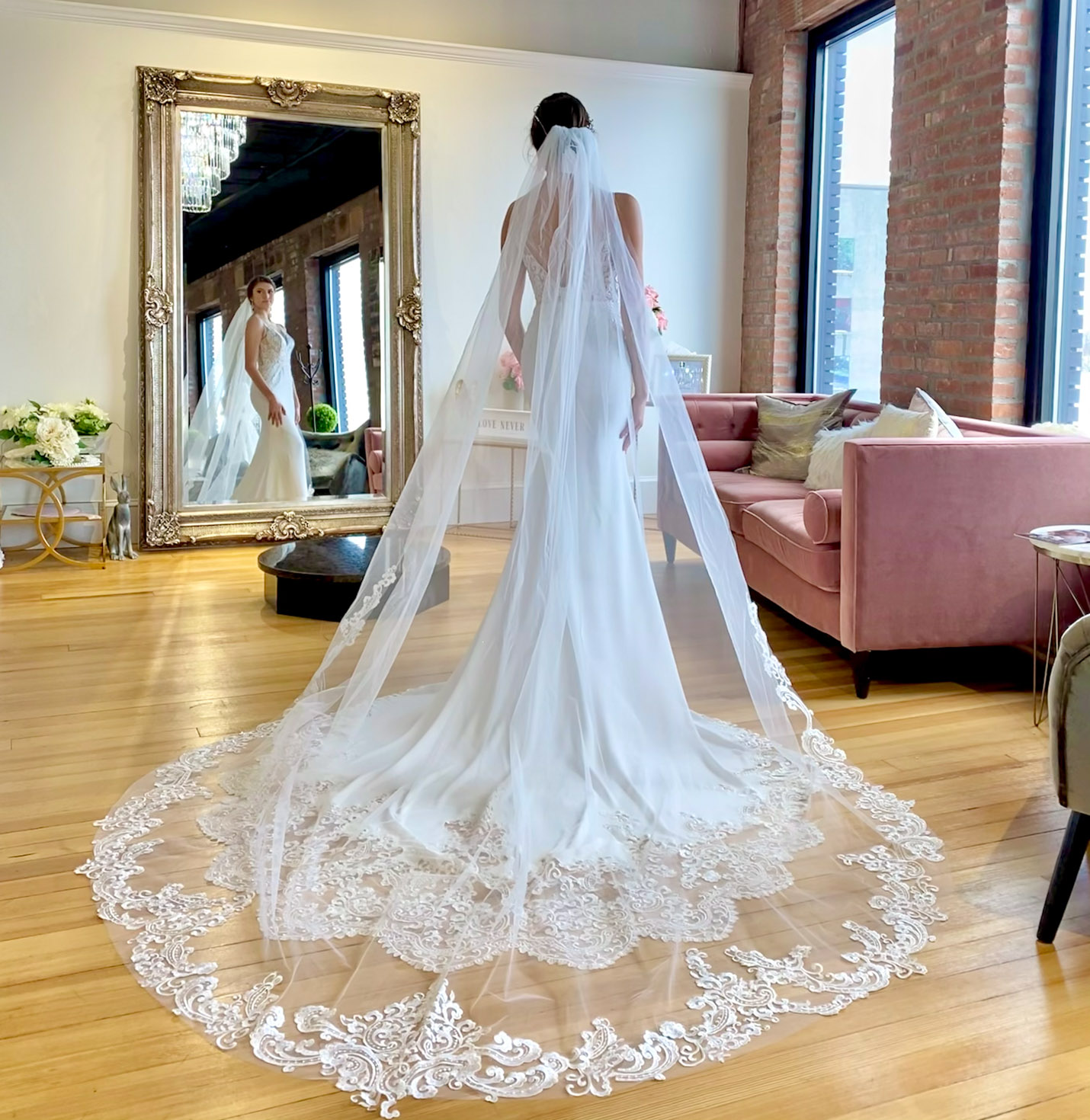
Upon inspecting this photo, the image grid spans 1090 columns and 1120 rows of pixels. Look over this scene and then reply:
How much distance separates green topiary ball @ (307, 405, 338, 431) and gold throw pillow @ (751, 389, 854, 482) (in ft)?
7.51

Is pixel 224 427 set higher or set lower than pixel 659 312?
lower

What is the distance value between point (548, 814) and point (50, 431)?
3911 millimetres

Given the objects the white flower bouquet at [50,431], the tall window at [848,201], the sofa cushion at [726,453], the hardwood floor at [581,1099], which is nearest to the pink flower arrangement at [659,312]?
the tall window at [848,201]

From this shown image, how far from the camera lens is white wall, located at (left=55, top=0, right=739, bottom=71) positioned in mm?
6223

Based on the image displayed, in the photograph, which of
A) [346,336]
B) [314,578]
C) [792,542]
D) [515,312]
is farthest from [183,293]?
[515,312]

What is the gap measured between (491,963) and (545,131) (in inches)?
75.0

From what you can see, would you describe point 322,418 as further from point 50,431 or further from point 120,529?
point 50,431

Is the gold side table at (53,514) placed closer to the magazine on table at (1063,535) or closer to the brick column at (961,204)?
the brick column at (961,204)

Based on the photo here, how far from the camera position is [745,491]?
194 inches

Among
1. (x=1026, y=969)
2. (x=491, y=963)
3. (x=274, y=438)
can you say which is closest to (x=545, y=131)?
(x=491, y=963)

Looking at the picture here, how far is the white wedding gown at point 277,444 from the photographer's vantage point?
6.20 m

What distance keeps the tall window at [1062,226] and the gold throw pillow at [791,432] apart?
2.83 feet

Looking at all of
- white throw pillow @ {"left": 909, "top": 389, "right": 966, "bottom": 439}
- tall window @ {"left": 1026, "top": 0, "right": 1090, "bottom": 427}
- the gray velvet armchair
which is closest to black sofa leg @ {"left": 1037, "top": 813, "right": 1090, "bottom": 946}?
the gray velvet armchair

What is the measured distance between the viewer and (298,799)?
276 centimetres
